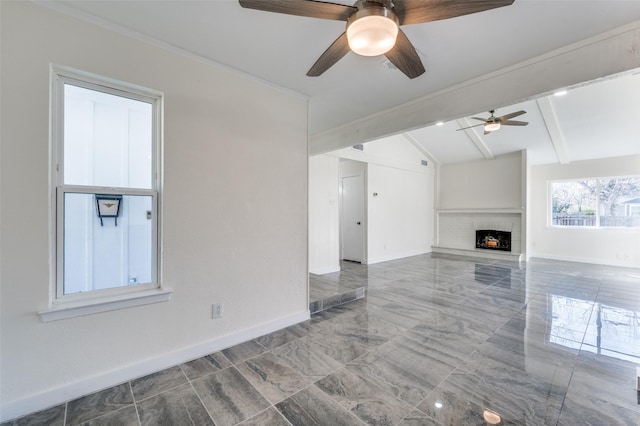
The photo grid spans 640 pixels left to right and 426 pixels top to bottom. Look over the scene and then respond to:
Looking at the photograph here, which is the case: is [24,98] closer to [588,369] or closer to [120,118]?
[120,118]

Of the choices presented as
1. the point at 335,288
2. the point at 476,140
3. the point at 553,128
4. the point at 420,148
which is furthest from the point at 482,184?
the point at 335,288

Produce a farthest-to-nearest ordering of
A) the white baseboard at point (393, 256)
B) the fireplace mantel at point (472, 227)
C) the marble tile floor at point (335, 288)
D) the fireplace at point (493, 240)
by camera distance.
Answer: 1. the fireplace at point (493, 240)
2. the fireplace mantel at point (472, 227)
3. the white baseboard at point (393, 256)
4. the marble tile floor at point (335, 288)

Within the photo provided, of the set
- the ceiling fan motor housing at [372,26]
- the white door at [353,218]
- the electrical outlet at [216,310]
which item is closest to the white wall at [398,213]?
the white door at [353,218]

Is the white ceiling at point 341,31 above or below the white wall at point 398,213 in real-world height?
above

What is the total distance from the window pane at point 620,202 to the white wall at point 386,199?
397 cm

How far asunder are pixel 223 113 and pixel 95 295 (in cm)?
178

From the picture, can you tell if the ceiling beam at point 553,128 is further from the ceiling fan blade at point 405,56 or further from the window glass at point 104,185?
the window glass at point 104,185

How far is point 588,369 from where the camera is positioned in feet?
7.25

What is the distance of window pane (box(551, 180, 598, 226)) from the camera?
681 cm

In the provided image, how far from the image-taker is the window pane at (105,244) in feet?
6.35

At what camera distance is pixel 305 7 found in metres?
1.48

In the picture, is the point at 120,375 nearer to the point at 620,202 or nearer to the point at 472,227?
the point at 472,227

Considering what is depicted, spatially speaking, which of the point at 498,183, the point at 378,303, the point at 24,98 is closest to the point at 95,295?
the point at 24,98

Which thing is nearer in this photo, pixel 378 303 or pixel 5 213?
pixel 5 213
